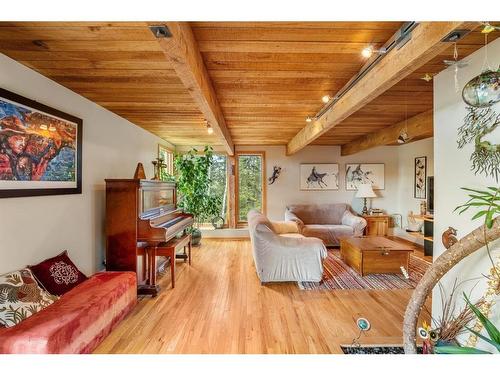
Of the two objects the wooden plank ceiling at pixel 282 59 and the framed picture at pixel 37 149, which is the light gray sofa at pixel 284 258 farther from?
the framed picture at pixel 37 149

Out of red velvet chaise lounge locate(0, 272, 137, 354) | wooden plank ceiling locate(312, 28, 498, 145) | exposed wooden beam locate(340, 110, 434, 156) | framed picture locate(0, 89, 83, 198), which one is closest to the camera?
red velvet chaise lounge locate(0, 272, 137, 354)

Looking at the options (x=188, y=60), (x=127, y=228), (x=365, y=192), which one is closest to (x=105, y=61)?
(x=188, y=60)

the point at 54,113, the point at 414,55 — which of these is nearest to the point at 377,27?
Result: the point at 414,55

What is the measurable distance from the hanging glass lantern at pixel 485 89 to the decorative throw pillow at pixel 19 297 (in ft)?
10.5

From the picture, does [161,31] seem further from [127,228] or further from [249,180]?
[249,180]

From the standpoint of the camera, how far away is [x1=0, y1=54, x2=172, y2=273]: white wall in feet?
6.89

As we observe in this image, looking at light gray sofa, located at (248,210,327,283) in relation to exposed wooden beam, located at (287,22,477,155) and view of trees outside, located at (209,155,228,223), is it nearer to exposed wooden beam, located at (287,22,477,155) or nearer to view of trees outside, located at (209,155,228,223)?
exposed wooden beam, located at (287,22,477,155)

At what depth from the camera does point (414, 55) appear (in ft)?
5.06

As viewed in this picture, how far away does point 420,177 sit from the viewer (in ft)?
18.7

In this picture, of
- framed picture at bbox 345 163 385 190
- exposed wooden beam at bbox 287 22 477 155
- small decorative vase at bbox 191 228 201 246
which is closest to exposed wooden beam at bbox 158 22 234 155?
exposed wooden beam at bbox 287 22 477 155

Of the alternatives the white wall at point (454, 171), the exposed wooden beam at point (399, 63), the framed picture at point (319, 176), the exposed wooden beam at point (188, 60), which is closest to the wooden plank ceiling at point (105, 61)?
the exposed wooden beam at point (188, 60)

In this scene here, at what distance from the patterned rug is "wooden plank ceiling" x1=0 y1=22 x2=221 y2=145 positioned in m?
2.94
